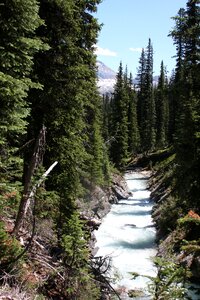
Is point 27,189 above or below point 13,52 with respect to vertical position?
below

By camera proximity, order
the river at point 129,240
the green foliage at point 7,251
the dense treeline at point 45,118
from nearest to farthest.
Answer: the green foliage at point 7,251 → the dense treeline at point 45,118 → the river at point 129,240

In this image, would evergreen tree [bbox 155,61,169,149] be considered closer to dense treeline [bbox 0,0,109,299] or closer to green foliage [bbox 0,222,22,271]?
dense treeline [bbox 0,0,109,299]

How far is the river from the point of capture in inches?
668

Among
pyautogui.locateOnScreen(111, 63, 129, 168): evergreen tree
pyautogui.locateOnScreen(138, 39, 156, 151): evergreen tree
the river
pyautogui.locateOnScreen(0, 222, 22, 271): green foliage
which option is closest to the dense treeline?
pyautogui.locateOnScreen(0, 222, 22, 271): green foliage

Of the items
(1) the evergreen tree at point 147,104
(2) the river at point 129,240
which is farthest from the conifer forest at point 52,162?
(1) the evergreen tree at point 147,104

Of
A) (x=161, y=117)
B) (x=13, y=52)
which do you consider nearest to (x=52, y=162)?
(x=13, y=52)

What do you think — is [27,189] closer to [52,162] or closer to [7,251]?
[7,251]

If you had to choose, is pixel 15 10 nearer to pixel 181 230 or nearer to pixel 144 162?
pixel 181 230

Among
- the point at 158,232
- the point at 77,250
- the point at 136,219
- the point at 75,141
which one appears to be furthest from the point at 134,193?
the point at 77,250

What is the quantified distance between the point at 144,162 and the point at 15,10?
54.2m

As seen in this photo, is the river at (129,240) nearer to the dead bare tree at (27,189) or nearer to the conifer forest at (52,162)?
the conifer forest at (52,162)

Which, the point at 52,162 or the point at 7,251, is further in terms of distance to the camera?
the point at 52,162

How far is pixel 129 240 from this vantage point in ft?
76.1

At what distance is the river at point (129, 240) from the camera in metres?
17.0
